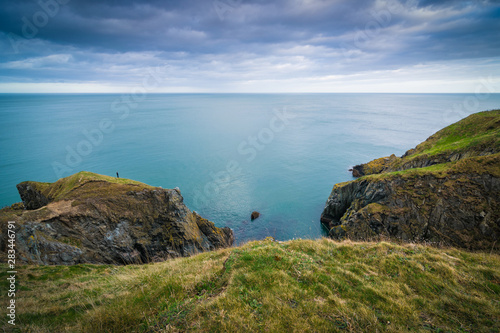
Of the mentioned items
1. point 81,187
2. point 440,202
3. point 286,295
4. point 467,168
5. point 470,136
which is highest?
point 470,136

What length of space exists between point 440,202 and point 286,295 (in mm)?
21189

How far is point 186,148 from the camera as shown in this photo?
73125 millimetres

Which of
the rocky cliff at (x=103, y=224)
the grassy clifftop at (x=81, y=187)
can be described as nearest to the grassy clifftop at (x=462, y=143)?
the rocky cliff at (x=103, y=224)

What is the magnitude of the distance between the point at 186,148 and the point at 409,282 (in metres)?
71.6

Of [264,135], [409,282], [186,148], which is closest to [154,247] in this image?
[409,282]

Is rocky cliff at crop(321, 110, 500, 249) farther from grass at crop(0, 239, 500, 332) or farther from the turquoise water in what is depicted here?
the turquoise water

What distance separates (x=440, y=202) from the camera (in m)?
20.0

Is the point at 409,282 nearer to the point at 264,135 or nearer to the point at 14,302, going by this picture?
the point at 14,302

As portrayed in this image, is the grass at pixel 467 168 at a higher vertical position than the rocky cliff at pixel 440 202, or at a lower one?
higher

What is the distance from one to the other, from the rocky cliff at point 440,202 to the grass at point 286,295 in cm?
829

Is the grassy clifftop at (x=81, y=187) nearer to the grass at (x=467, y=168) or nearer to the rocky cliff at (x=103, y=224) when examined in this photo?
the rocky cliff at (x=103, y=224)

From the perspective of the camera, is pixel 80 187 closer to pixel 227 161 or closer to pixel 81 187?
pixel 81 187

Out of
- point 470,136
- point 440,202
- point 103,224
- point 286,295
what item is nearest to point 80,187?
point 103,224

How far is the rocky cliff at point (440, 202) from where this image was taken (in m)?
17.9
